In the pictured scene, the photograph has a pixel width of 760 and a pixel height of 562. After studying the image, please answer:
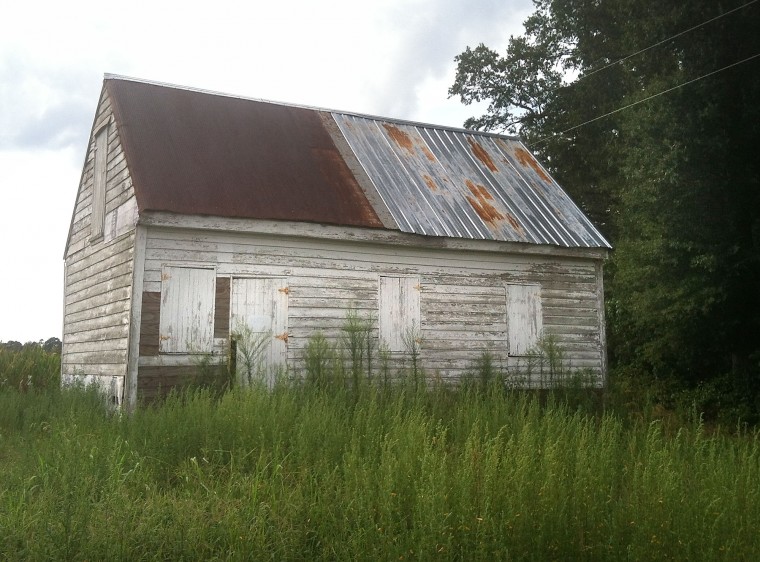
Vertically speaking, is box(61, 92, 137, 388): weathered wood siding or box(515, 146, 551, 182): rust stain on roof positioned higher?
box(515, 146, 551, 182): rust stain on roof

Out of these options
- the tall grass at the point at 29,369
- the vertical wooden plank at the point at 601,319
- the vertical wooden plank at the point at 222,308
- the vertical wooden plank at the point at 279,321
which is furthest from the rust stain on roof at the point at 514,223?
the tall grass at the point at 29,369

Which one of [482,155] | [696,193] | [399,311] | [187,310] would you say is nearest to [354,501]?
[187,310]

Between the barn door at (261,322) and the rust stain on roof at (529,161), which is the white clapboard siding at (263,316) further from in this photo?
the rust stain on roof at (529,161)

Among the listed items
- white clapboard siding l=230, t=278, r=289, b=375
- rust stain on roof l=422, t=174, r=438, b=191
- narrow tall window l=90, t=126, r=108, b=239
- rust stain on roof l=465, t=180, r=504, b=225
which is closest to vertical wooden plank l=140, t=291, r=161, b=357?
white clapboard siding l=230, t=278, r=289, b=375

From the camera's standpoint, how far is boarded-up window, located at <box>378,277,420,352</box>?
44.4 feet

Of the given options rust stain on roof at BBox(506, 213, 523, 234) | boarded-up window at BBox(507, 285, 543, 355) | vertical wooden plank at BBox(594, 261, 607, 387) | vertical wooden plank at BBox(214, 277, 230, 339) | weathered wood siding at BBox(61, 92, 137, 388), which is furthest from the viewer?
vertical wooden plank at BBox(594, 261, 607, 387)

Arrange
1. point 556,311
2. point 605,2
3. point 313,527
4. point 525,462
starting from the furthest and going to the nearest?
point 605,2, point 556,311, point 525,462, point 313,527

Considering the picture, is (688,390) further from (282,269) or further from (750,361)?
(282,269)

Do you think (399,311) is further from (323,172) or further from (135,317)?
(135,317)

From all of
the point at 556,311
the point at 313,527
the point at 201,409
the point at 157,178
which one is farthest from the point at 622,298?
the point at 313,527

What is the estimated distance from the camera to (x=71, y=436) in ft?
24.8

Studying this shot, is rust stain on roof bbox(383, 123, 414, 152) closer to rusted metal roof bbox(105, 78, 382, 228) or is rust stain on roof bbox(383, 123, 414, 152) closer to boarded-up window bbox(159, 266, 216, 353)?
rusted metal roof bbox(105, 78, 382, 228)

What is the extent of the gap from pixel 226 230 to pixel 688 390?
39.3ft

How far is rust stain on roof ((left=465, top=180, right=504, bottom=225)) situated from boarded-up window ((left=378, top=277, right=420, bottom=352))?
7.39 ft
